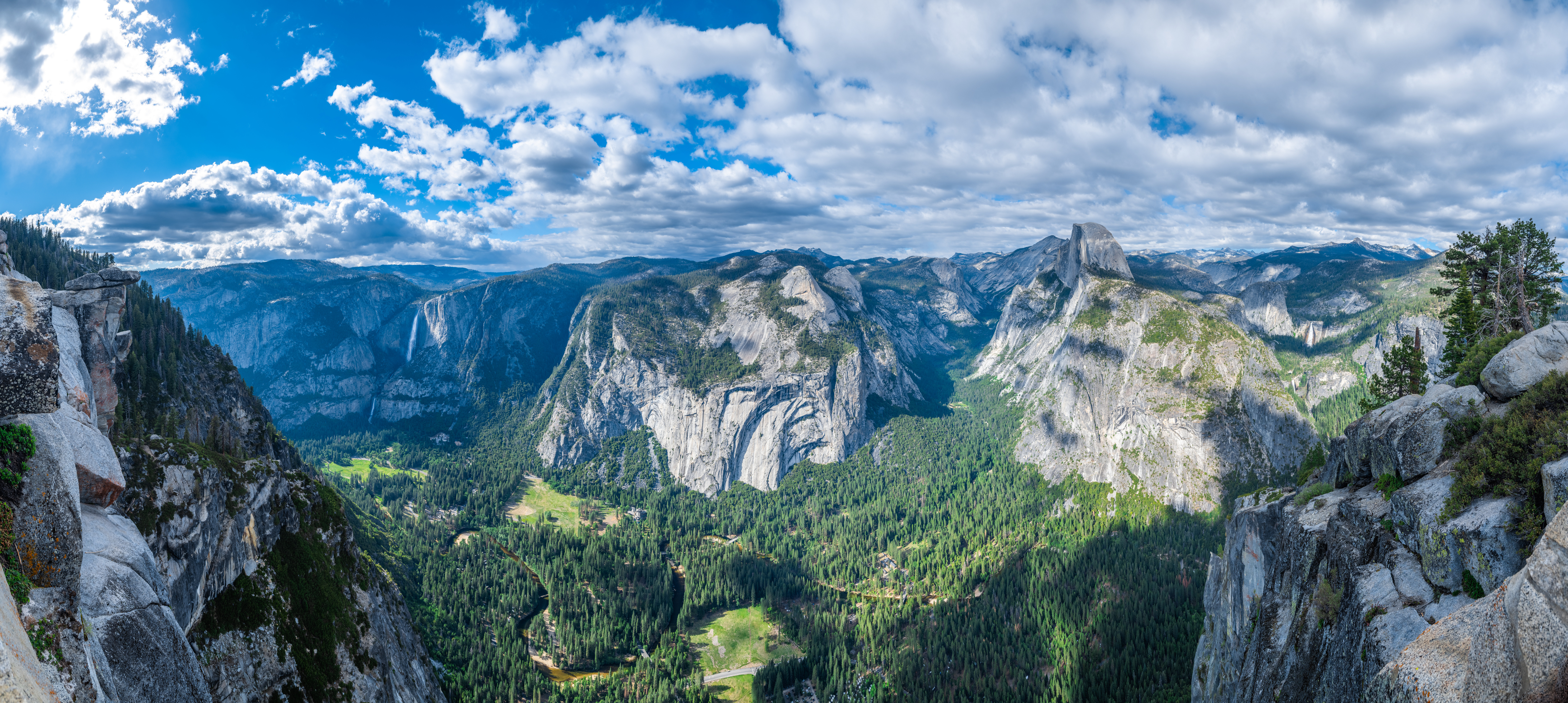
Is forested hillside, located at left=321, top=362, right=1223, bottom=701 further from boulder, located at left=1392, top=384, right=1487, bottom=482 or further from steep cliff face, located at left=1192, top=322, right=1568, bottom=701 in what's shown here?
boulder, located at left=1392, top=384, right=1487, bottom=482

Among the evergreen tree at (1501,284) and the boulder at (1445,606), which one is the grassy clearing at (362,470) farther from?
the evergreen tree at (1501,284)

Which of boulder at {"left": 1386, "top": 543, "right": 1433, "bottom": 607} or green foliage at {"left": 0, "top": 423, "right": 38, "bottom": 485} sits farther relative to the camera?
boulder at {"left": 1386, "top": 543, "right": 1433, "bottom": 607}

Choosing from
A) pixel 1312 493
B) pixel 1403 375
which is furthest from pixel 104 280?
pixel 1403 375

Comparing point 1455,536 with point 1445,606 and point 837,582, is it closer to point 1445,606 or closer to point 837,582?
point 1445,606

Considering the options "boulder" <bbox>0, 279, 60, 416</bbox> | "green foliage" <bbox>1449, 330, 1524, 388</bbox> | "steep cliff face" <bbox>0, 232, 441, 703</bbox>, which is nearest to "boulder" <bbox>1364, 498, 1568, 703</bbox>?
"green foliage" <bbox>1449, 330, 1524, 388</bbox>

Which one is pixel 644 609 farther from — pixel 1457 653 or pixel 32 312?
pixel 1457 653

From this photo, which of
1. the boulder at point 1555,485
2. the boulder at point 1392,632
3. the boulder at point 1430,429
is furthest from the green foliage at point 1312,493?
the boulder at point 1555,485

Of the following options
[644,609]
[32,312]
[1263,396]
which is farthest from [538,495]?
[1263,396]
